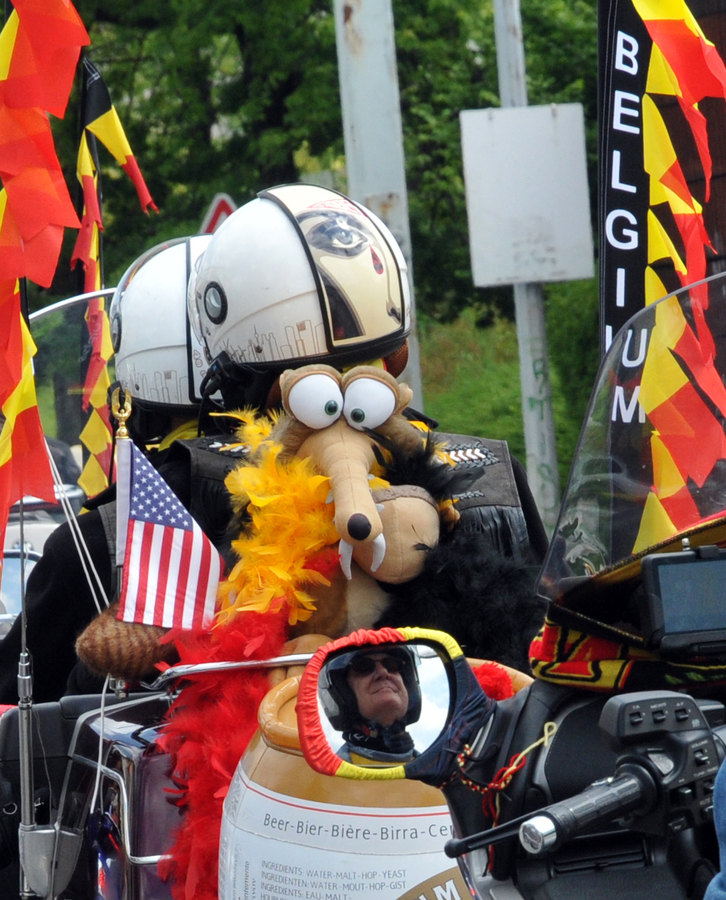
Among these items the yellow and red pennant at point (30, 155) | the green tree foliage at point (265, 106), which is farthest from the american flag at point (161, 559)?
the green tree foliage at point (265, 106)

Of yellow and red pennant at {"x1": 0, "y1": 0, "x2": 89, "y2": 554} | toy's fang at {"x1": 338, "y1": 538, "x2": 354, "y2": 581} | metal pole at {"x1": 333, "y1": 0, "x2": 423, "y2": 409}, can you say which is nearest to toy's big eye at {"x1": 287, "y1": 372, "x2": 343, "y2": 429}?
toy's fang at {"x1": 338, "y1": 538, "x2": 354, "y2": 581}

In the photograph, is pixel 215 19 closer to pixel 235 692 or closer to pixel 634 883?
pixel 235 692

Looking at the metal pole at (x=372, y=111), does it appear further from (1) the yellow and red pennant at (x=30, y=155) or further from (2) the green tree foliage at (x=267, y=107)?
(2) the green tree foliage at (x=267, y=107)

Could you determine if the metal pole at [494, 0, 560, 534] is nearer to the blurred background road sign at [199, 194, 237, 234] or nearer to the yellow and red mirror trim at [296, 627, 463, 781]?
the blurred background road sign at [199, 194, 237, 234]

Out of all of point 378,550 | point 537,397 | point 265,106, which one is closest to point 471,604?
point 378,550

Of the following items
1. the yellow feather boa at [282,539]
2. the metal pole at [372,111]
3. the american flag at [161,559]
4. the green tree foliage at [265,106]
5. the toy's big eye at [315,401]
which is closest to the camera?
the yellow feather boa at [282,539]

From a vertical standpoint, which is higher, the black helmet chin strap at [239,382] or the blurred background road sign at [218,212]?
the blurred background road sign at [218,212]

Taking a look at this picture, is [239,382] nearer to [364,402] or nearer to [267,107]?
[364,402]

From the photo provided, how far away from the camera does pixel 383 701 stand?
1.85 m

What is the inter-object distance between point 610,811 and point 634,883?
25cm

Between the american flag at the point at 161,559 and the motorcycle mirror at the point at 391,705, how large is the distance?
1.20 m

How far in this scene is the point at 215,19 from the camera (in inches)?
563

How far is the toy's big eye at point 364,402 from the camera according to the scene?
3012 millimetres

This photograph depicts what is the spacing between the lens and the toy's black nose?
2795mm
